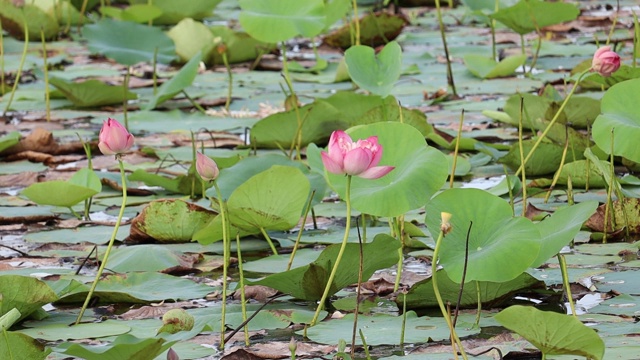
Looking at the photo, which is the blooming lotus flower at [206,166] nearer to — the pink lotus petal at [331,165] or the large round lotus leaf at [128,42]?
the pink lotus petal at [331,165]

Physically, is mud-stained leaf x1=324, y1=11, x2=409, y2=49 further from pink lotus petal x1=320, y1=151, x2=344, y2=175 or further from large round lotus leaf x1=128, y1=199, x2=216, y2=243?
pink lotus petal x1=320, y1=151, x2=344, y2=175

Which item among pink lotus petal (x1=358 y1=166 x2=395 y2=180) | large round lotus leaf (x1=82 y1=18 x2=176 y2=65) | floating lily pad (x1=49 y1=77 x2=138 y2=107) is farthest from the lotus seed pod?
large round lotus leaf (x1=82 y1=18 x2=176 y2=65)

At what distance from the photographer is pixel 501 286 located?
154cm

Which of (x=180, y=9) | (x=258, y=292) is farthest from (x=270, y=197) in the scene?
(x=180, y=9)

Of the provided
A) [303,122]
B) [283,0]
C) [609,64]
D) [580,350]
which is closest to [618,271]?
[609,64]

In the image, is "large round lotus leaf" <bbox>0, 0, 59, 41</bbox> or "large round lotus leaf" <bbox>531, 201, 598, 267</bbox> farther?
"large round lotus leaf" <bbox>0, 0, 59, 41</bbox>

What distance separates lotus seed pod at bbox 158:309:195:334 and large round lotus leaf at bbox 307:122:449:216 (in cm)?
28

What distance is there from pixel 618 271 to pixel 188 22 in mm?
2762

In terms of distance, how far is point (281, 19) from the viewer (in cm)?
290

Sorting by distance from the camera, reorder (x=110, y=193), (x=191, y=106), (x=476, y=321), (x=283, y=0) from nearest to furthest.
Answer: (x=476, y=321), (x=110, y=193), (x=283, y=0), (x=191, y=106)

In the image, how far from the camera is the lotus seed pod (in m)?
1.48

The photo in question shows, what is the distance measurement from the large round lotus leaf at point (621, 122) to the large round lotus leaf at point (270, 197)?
522mm

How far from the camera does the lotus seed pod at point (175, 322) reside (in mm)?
1477

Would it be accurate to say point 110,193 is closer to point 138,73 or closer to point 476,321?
point 476,321
